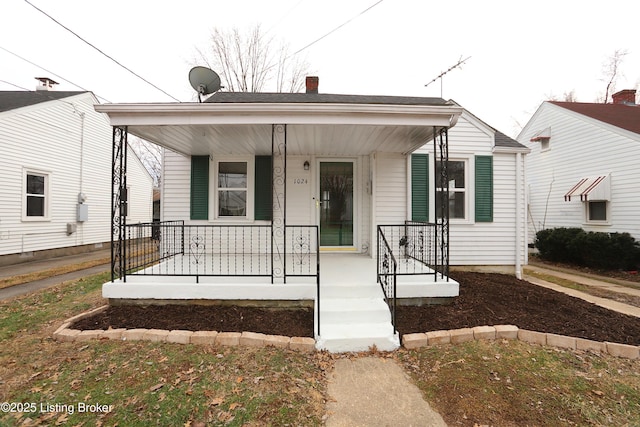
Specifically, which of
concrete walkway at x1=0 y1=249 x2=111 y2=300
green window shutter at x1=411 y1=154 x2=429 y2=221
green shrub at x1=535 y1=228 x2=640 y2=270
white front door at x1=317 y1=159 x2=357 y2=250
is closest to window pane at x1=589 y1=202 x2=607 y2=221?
green shrub at x1=535 y1=228 x2=640 y2=270

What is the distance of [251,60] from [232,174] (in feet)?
40.1

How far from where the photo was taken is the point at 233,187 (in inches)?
249

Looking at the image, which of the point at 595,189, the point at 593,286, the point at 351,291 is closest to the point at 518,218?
the point at 593,286

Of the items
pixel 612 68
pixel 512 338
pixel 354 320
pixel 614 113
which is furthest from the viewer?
pixel 612 68

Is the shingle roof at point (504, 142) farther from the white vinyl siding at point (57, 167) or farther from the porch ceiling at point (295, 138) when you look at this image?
the white vinyl siding at point (57, 167)

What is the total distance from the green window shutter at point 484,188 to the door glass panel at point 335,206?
2.99 metres

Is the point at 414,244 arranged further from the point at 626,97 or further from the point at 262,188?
the point at 626,97

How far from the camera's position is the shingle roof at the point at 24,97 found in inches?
336

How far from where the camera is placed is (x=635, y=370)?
113 inches

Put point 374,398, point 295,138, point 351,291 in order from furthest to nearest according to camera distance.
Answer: point 295,138
point 351,291
point 374,398

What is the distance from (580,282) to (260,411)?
8347mm

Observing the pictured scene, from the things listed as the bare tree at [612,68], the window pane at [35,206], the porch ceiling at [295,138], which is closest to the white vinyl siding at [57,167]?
the window pane at [35,206]

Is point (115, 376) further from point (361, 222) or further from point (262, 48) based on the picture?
point (262, 48)

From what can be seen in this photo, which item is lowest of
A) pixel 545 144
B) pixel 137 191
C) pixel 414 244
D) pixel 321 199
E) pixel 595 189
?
pixel 414 244
